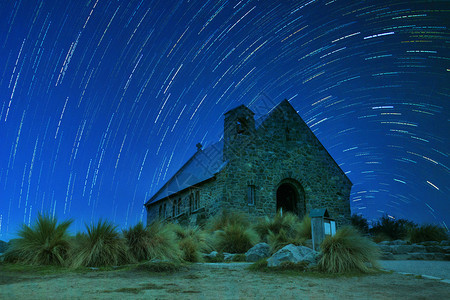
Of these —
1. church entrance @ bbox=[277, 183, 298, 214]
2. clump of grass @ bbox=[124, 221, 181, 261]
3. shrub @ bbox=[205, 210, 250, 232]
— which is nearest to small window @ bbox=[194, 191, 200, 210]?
shrub @ bbox=[205, 210, 250, 232]

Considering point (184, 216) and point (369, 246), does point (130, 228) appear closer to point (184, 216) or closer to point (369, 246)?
point (369, 246)

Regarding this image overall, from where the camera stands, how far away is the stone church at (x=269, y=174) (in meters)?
18.2

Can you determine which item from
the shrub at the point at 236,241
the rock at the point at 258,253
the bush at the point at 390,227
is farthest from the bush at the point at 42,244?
the bush at the point at 390,227

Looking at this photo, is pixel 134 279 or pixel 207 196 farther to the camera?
pixel 207 196

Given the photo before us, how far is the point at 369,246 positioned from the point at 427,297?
3120 millimetres

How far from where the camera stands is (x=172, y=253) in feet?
26.9

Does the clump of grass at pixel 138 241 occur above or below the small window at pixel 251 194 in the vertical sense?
below

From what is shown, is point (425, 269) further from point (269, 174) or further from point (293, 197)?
point (293, 197)

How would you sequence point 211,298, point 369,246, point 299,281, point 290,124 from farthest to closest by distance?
point 290,124, point 369,246, point 299,281, point 211,298

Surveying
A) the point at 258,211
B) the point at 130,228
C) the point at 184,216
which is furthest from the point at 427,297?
the point at 184,216

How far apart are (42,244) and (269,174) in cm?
1328

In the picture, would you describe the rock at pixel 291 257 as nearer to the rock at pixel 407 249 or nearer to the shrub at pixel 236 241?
the shrub at pixel 236 241

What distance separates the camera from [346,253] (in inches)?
265

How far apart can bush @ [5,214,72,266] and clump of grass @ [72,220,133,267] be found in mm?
475
